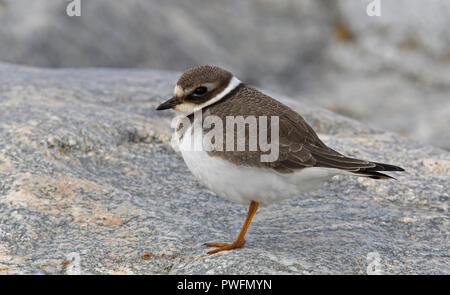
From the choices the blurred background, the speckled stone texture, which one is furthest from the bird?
the blurred background

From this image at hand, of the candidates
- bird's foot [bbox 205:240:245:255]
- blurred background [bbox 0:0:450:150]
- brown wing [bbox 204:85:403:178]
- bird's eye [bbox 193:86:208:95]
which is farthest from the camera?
blurred background [bbox 0:0:450:150]

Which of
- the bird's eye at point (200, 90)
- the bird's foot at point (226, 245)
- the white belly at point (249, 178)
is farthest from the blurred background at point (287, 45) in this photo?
the bird's foot at point (226, 245)

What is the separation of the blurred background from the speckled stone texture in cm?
463

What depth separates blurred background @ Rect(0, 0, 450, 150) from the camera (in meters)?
12.8

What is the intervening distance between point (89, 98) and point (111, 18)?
511 cm

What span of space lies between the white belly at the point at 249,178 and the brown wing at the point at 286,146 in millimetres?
62

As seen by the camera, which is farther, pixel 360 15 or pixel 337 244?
pixel 360 15

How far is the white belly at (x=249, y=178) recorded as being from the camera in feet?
16.6

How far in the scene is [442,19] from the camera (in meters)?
14.8

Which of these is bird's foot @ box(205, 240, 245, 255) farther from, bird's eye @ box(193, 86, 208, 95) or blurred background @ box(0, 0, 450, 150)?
blurred background @ box(0, 0, 450, 150)

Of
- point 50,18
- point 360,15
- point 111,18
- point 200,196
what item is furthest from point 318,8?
point 200,196

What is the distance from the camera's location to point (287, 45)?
619 inches

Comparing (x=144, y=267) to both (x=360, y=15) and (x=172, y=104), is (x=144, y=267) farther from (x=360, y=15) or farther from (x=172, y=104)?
(x=360, y=15)
